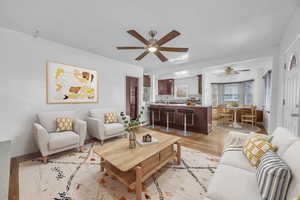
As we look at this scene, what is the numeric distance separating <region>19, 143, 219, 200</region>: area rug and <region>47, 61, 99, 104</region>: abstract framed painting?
1417 millimetres

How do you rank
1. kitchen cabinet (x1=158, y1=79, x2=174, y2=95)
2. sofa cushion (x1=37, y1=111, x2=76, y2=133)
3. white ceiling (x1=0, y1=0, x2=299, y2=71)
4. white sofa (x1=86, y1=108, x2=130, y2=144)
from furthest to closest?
kitchen cabinet (x1=158, y1=79, x2=174, y2=95)
white sofa (x1=86, y1=108, x2=130, y2=144)
sofa cushion (x1=37, y1=111, x2=76, y2=133)
white ceiling (x1=0, y1=0, x2=299, y2=71)

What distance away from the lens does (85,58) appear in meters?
3.44

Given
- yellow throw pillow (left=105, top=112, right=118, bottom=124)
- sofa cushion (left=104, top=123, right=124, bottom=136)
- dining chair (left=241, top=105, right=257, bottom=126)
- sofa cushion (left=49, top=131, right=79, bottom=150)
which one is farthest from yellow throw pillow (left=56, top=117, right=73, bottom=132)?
dining chair (left=241, top=105, right=257, bottom=126)

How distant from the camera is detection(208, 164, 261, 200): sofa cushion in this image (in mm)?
958

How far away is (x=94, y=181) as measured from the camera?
1739 mm

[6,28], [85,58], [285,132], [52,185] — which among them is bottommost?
[52,185]

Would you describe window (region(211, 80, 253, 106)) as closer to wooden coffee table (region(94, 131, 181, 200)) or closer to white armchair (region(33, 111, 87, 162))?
wooden coffee table (region(94, 131, 181, 200))

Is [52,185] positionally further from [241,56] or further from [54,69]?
[241,56]

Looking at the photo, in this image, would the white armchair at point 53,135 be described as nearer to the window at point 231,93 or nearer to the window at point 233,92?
the window at point 233,92

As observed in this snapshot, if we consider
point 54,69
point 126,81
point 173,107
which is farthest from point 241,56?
point 54,69

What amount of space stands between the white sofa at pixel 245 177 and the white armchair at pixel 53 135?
100 inches

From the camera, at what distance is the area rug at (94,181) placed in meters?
1.49

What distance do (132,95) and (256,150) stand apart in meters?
4.16

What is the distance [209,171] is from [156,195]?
39.7 inches
